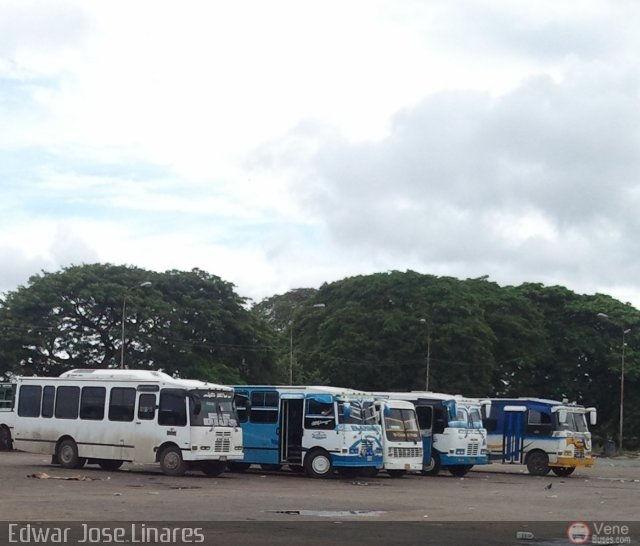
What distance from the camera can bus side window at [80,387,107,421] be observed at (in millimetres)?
28656

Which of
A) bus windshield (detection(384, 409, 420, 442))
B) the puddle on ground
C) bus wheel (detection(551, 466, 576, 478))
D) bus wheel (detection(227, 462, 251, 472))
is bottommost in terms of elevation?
the puddle on ground

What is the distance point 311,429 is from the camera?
29.0 m

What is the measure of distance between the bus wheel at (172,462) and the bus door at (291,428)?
3434 millimetres

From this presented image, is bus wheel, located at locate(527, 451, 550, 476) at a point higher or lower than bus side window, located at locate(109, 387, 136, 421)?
lower

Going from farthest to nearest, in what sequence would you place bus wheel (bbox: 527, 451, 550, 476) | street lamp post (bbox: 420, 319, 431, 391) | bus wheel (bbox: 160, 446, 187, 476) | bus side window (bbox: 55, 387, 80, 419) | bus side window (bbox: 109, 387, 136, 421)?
street lamp post (bbox: 420, 319, 431, 391)
bus wheel (bbox: 527, 451, 550, 476)
bus side window (bbox: 55, 387, 80, 419)
bus side window (bbox: 109, 387, 136, 421)
bus wheel (bbox: 160, 446, 187, 476)

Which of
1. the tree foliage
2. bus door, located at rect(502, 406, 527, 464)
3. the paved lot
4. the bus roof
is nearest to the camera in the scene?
the paved lot

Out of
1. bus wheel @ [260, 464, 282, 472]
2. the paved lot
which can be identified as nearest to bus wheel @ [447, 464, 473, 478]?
the paved lot

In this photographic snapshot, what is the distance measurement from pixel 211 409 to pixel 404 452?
19.8 ft

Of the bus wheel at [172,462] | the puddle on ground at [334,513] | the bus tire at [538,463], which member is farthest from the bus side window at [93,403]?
the bus tire at [538,463]

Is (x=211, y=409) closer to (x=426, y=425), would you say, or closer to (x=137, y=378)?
(x=137, y=378)

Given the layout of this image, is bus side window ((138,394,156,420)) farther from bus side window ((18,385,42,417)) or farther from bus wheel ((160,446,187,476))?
bus side window ((18,385,42,417))

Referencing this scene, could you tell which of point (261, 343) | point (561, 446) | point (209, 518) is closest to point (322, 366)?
Answer: point (261, 343)

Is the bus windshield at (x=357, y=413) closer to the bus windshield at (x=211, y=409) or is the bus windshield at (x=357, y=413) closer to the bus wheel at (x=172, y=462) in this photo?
the bus windshield at (x=211, y=409)
